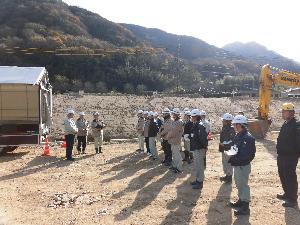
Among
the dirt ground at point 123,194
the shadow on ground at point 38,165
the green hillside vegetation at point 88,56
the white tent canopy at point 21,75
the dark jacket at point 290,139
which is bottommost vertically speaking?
the shadow on ground at point 38,165

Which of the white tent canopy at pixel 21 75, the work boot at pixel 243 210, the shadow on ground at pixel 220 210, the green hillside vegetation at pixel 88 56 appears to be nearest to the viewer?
the shadow on ground at pixel 220 210

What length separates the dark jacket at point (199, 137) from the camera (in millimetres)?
9281

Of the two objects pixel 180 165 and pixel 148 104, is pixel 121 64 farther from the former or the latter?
pixel 180 165

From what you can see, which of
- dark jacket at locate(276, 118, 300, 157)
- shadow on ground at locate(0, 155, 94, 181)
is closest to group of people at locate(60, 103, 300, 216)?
dark jacket at locate(276, 118, 300, 157)

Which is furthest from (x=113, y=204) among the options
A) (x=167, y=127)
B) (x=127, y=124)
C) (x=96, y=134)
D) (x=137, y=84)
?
(x=137, y=84)

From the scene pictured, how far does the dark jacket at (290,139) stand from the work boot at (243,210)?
1325 millimetres

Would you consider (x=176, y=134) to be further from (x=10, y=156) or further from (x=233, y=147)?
(x=10, y=156)

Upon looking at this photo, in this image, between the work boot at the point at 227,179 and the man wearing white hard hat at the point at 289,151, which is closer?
the man wearing white hard hat at the point at 289,151

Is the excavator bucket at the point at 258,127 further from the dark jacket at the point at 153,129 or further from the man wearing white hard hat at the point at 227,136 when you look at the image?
the man wearing white hard hat at the point at 227,136

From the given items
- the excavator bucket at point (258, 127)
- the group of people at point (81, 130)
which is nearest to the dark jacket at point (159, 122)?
the group of people at point (81, 130)

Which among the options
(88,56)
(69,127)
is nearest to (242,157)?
(69,127)

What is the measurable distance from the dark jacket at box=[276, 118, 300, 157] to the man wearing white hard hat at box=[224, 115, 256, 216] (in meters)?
0.84

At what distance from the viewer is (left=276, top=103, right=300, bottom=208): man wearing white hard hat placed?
25.8 ft

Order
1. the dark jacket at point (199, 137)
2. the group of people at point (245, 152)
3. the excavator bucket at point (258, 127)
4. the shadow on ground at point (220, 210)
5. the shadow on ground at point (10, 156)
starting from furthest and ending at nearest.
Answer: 1. the excavator bucket at point (258, 127)
2. the shadow on ground at point (10, 156)
3. the dark jacket at point (199, 137)
4. the group of people at point (245, 152)
5. the shadow on ground at point (220, 210)
